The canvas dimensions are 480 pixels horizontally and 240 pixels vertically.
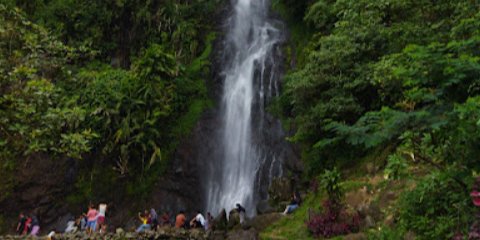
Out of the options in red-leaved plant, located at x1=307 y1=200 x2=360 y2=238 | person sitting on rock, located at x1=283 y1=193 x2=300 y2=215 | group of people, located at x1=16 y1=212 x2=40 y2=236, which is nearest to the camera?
red-leaved plant, located at x1=307 y1=200 x2=360 y2=238

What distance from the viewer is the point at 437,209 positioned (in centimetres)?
648

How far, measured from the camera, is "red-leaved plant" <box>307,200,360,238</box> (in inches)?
393

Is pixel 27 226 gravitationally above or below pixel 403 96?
below

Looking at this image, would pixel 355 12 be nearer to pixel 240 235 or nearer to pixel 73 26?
pixel 240 235

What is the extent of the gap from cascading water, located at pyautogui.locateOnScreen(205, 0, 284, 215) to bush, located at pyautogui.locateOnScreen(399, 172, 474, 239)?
32.1ft

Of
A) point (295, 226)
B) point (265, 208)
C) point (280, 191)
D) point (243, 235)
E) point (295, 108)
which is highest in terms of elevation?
point (295, 108)

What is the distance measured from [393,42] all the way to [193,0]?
1615 cm

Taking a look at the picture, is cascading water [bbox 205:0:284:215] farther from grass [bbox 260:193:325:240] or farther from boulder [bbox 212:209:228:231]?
grass [bbox 260:193:325:240]

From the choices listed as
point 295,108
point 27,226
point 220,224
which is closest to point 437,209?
point 220,224

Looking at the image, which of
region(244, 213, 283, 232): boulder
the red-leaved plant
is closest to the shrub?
the red-leaved plant

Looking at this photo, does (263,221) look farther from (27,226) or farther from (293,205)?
(27,226)

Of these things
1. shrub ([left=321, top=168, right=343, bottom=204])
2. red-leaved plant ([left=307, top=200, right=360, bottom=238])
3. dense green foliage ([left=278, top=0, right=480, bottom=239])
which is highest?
dense green foliage ([left=278, top=0, right=480, bottom=239])

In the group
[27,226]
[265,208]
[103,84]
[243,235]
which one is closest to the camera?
[243,235]

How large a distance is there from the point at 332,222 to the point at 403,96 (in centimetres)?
427
